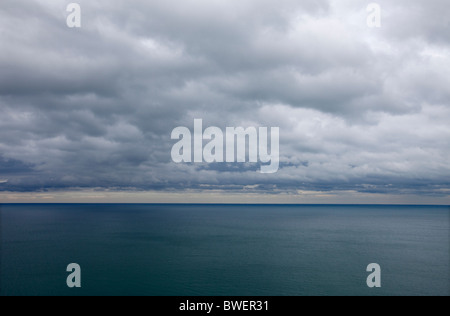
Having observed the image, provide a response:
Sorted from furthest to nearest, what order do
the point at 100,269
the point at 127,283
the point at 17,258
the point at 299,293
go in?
the point at 17,258 → the point at 100,269 → the point at 127,283 → the point at 299,293

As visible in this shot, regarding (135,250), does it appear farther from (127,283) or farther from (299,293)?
(299,293)

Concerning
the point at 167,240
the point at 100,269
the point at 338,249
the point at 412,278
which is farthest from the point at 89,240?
the point at 412,278

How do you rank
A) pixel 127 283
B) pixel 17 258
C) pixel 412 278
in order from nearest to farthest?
pixel 127 283, pixel 412 278, pixel 17 258

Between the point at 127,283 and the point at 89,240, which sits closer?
the point at 127,283

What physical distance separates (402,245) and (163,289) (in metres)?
108

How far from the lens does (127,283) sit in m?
70.1

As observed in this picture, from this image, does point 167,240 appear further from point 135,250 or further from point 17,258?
point 17,258

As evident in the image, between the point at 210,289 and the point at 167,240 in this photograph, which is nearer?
the point at 210,289

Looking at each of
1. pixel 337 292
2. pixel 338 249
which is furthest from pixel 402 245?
pixel 337 292

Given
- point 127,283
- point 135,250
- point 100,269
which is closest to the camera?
point 127,283
